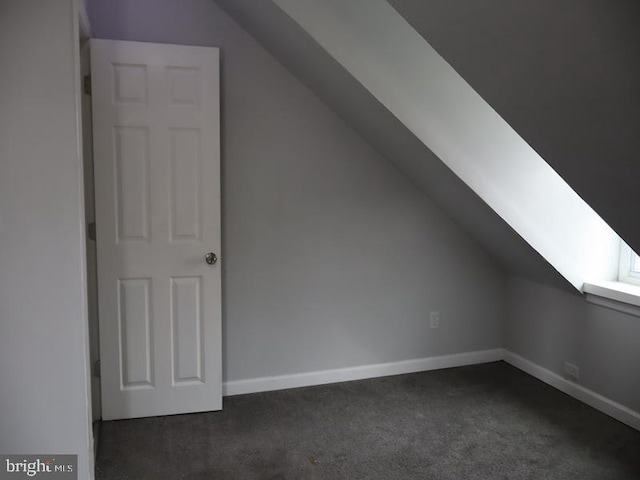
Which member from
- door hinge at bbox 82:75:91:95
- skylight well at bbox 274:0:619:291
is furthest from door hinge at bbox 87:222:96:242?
skylight well at bbox 274:0:619:291

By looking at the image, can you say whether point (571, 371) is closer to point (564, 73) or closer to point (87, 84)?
point (564, 73)

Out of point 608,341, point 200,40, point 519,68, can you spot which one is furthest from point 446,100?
point 608,341

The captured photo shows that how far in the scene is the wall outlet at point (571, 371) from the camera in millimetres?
3264

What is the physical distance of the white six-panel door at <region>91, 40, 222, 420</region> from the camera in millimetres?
2865

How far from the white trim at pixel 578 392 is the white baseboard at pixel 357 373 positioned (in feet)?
0.64

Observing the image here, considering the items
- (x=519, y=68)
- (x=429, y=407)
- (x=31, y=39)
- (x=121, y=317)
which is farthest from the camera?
(x=429, y=407)

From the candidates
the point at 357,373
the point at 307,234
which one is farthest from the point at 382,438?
the point at 307,234

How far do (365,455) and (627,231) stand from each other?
155 centimetres

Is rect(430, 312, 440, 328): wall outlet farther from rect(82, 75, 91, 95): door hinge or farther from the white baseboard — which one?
rect(82, 75, 91, 95): door hinge

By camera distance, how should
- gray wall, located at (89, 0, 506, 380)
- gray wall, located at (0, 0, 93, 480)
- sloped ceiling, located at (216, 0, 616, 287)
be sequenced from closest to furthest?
gray wall, located at (0, 0, 93, 480) < sloped ceiling, located at (216, 0, 616, 287) < gray wall, located at (89, 0, 506, 380)

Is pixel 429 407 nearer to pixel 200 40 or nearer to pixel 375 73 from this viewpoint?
pixel 375 73

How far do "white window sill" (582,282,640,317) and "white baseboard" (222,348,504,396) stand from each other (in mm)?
975

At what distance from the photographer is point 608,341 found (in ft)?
10.0

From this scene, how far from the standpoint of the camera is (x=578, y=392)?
128 inches
